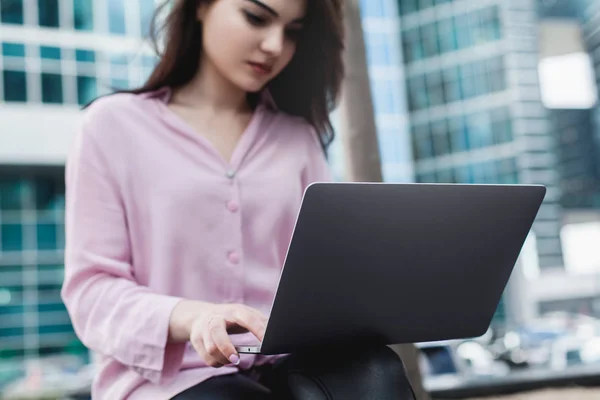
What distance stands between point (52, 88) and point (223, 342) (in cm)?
1487

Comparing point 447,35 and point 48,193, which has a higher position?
point 447,35

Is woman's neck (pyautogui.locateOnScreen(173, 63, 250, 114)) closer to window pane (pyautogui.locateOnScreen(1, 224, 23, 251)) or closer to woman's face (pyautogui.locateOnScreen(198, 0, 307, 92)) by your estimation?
woman's face (pyautogui.locateOnScreen(198, 0, 307, 92))

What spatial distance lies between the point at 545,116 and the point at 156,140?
21722mm

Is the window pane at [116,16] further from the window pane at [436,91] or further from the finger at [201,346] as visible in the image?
the finger at [201,346]

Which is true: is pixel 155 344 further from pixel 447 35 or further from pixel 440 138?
pixel 447 35

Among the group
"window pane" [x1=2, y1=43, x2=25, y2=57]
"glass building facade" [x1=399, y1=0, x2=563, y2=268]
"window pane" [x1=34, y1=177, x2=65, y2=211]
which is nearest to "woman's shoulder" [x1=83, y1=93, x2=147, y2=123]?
"window pane" [x1=34, y1=177, x2=65, y2=211]

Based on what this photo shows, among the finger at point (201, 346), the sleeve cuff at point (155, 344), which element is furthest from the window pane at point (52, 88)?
the finger at point (201, 346)

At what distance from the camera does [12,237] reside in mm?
Result: 13586

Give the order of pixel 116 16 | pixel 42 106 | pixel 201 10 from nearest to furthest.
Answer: pixel 201 10
pixel 42 106
pixel 116 16

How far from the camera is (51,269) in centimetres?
1397

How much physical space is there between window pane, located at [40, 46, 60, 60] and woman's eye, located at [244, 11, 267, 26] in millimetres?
14504

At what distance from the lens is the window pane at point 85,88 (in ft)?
48.9

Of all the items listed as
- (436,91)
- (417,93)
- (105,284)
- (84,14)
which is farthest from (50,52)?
(105,284)

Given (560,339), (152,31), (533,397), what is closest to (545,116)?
(560,339)
